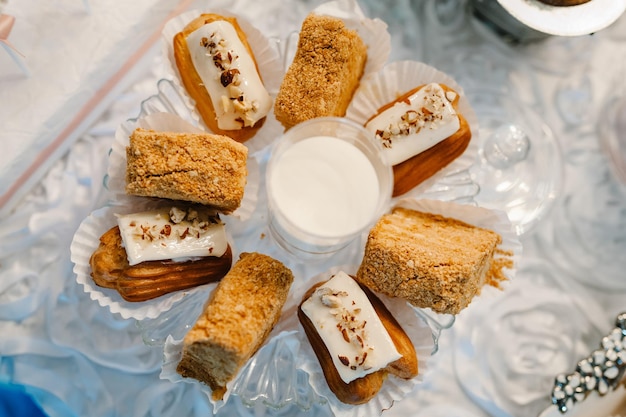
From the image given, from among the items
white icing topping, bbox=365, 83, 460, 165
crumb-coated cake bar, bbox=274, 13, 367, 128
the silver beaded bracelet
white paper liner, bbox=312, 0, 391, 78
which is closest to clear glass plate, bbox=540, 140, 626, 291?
the silver beaded bracelet

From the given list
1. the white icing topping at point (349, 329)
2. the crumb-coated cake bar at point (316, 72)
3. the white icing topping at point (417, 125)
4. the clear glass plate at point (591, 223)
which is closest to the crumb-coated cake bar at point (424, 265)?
the white icing topping at point (349, 329)

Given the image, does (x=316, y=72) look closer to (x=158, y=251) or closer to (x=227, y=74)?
(x=227, y=74)

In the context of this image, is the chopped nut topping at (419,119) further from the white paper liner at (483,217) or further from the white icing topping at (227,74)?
the white icing topping at (227,74)

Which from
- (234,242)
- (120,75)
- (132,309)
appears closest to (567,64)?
(234,242)

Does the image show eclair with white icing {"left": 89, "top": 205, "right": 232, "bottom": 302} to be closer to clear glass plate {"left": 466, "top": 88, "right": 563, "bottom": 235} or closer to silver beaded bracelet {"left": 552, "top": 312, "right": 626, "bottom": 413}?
clear glass plate {"left": 466, "top": 88, "right": 563, "bottom": 235}

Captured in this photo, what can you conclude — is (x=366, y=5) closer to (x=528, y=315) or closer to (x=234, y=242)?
(x=234, y=242)
